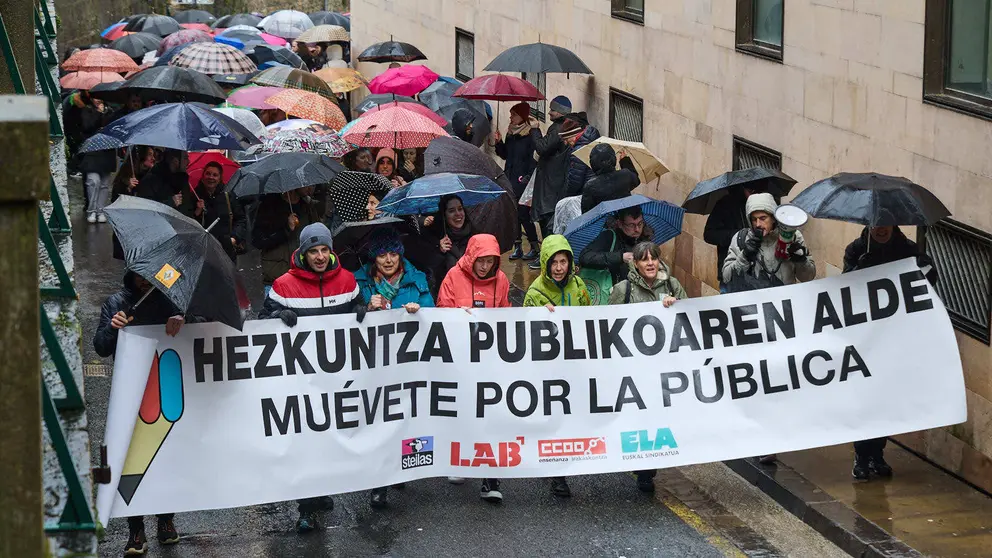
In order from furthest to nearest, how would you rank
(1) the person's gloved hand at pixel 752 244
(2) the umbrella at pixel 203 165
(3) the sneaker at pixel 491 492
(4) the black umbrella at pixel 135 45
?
1. (4) the black umbrella at pixel 135 45
2. (2) the umbrella at pixel 203 165
3. (1) the person's gloved hand at pixel 752 244
4. (3) the sneaker at pixel 491 492

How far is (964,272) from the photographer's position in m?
9.47

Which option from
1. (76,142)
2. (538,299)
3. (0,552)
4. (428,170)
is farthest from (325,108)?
(0,552)

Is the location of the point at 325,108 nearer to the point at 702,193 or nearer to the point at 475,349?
the point at 702,193

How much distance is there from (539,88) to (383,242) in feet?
33.7

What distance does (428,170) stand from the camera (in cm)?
1128

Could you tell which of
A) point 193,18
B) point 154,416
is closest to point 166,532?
point 154,416

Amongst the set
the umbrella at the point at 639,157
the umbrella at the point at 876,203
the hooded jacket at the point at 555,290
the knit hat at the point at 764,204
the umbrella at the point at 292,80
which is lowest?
the umbrella at the point at 292,80

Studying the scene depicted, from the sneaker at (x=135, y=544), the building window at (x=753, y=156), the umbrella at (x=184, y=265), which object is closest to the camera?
the umbrella at (x=184, y=265)

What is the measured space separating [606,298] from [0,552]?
6.58m

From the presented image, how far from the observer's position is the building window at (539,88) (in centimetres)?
1858

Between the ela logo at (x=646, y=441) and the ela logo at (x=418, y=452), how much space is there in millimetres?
1139

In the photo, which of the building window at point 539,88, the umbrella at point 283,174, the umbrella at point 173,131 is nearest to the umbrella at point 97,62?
the building window at point 539,88

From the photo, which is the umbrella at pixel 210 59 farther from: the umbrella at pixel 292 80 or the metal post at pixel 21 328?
the metal post at pixel 21 328

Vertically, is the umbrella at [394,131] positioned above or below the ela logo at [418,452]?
above
